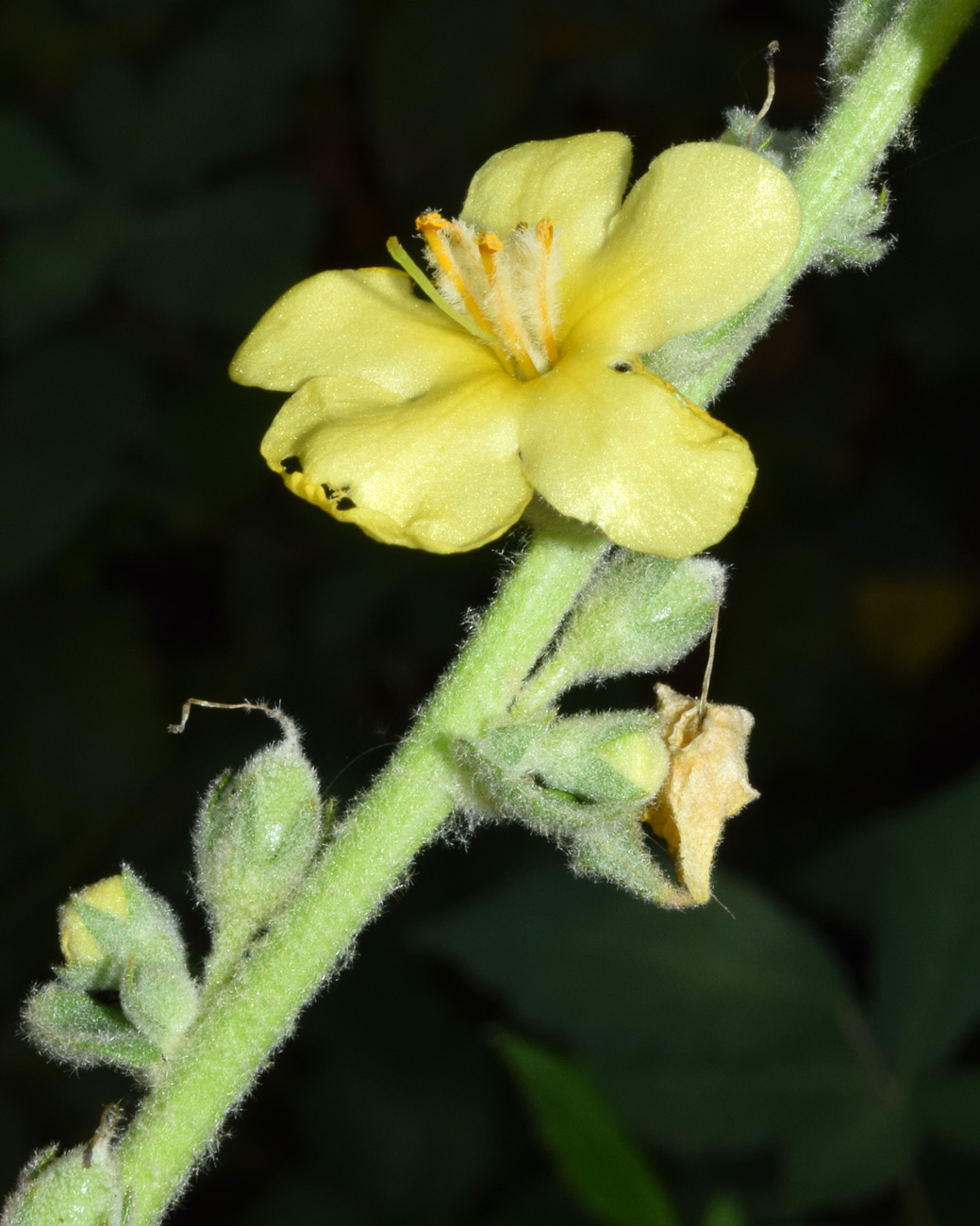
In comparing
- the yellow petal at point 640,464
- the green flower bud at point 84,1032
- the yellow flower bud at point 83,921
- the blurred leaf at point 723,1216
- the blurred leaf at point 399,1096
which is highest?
the yellow petal at point 640,464

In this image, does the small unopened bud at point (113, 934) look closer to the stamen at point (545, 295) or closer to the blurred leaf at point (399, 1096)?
the stamen at point (545, 295)

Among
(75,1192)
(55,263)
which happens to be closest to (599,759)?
(75,1192)

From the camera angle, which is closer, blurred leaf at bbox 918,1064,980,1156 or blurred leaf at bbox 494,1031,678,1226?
blurred leaf at bbox 494,1031,678,1226

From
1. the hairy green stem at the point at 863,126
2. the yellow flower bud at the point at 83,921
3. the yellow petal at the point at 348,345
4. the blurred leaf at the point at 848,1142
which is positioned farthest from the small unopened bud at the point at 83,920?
the blurred leaf at the point at 848,1142

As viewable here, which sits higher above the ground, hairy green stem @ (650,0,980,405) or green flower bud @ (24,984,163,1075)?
hairy green stem @ (650,0,980,405)

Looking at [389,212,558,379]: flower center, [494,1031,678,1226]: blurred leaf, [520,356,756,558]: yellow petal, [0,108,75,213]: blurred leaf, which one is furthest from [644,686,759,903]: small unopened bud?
[0,108,75,213]: blurred leaf

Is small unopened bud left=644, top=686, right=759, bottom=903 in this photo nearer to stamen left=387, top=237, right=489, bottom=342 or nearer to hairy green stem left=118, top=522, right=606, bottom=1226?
hairy green stem left=118, top=522, right=606, bottom=1226

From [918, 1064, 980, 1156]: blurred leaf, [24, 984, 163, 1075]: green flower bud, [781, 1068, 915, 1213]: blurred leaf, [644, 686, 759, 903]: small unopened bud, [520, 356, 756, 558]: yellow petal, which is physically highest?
[520, 356, 756, 558]: yellow petal

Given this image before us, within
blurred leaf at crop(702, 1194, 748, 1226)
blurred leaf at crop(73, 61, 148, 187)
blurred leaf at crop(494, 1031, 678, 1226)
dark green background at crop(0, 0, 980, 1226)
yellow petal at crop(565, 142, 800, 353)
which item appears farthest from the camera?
blurred leaf at crop(73, 61, 148, 187)
